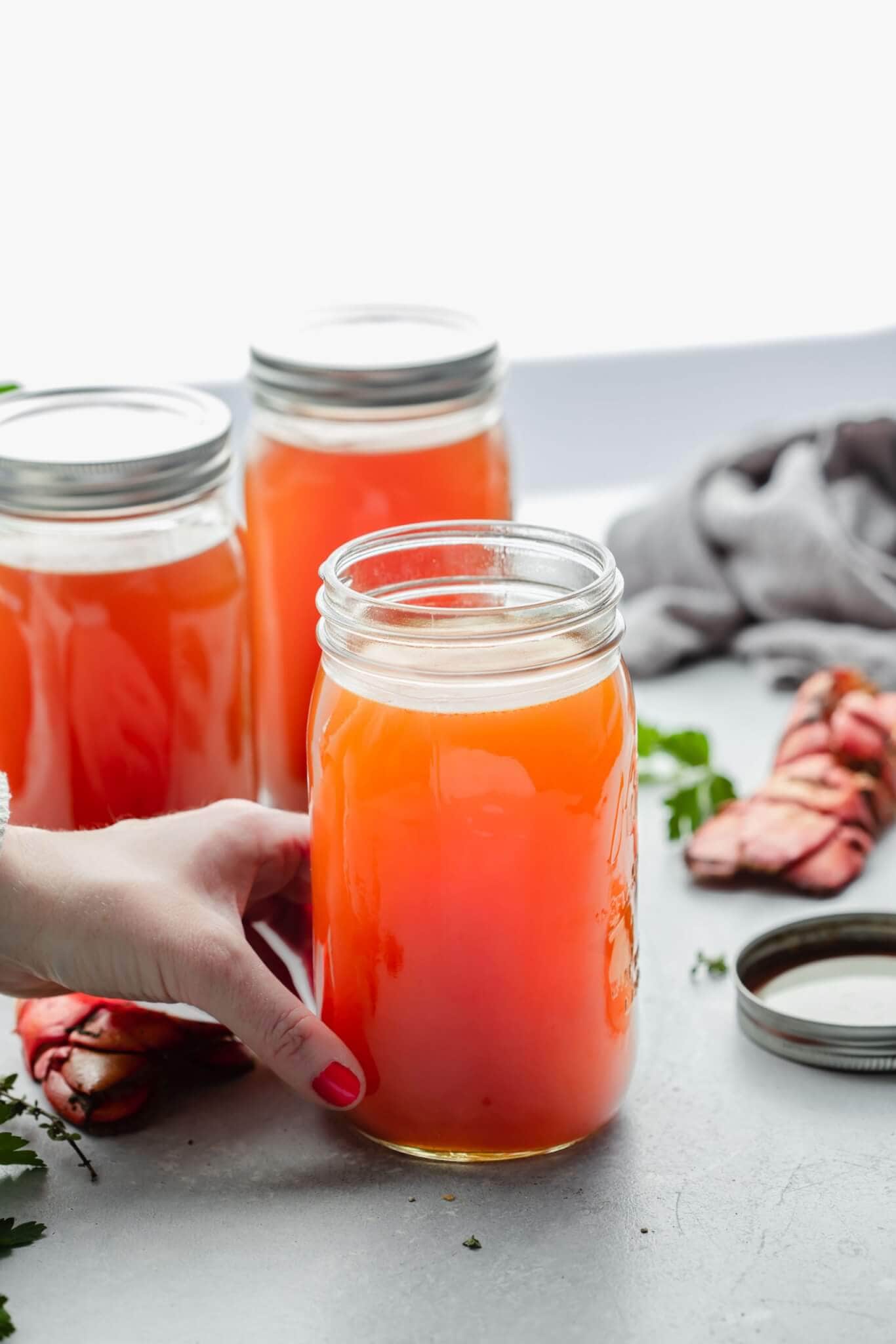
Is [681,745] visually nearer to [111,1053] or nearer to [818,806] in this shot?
[818,806]

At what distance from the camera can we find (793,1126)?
0.88 metres

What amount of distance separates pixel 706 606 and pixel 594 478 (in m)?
0.82

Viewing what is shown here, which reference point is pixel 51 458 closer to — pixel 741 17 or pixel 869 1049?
pixel 869 1049

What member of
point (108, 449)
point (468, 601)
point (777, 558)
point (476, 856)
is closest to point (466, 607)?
point (468, 601)

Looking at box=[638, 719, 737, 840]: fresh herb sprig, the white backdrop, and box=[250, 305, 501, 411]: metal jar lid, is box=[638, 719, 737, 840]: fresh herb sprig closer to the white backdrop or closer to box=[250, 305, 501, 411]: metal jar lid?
box=[250, 305, 501, 411]: metal jar lid

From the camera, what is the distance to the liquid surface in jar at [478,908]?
30.4 inches

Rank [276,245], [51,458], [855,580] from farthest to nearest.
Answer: [276,245]
[855,580]
[51,458]

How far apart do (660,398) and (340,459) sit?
1.36m

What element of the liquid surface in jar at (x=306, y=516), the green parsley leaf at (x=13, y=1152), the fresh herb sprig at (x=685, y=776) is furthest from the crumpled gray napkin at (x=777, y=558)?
the green parsley leaf at (x=13, y=1152)

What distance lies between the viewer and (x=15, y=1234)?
0.79 meters

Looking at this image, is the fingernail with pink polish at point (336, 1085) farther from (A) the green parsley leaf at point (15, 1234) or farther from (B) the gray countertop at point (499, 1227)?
(A) the green parsley leaf at point (15, 1234)

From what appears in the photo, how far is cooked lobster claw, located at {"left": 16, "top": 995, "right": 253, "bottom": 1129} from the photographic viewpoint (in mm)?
889

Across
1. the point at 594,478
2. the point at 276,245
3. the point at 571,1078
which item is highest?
the point at 276,245

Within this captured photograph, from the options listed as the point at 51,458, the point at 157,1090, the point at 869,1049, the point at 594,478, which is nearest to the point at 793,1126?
the point at 869,1049
